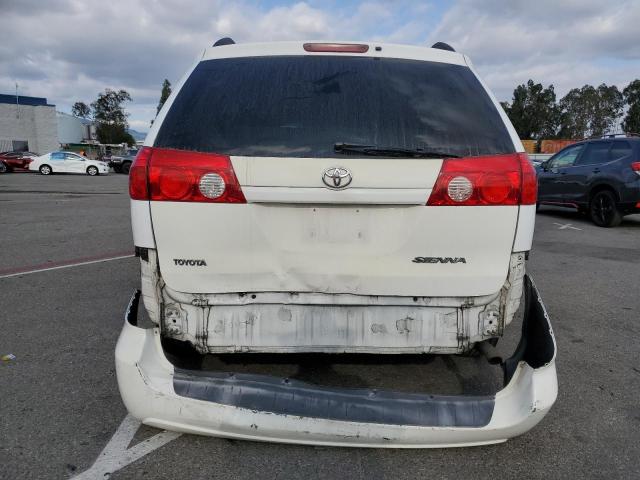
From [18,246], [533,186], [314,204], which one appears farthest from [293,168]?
[18,246]

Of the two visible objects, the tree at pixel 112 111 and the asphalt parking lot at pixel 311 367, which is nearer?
the asphalt parking lot at pixel 311 367

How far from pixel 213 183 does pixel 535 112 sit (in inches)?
3423

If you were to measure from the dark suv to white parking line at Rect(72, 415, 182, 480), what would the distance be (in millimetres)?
9822

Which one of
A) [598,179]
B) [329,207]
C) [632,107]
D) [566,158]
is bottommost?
[598,179]

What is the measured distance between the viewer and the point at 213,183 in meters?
2.24

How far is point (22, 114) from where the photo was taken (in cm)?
5541

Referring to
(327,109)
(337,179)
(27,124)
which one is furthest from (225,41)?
(27,124)

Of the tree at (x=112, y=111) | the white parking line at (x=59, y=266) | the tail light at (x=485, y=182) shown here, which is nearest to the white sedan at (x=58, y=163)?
the white parking line at (x=59, y=266)

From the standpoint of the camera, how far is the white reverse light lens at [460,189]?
2.27m

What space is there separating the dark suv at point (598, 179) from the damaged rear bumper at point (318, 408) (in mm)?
8879

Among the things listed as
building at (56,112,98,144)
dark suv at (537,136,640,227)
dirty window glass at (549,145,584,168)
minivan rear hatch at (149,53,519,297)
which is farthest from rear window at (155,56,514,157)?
building at (56,112,98,144)

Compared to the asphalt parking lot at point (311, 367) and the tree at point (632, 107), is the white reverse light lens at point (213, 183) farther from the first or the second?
the tree at point (632, 107)

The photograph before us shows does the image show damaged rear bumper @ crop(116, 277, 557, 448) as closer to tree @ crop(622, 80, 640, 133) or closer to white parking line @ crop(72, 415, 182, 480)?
white parking line @ crop(72, 415, 182, 480)

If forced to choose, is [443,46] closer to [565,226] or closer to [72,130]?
[565,226]
